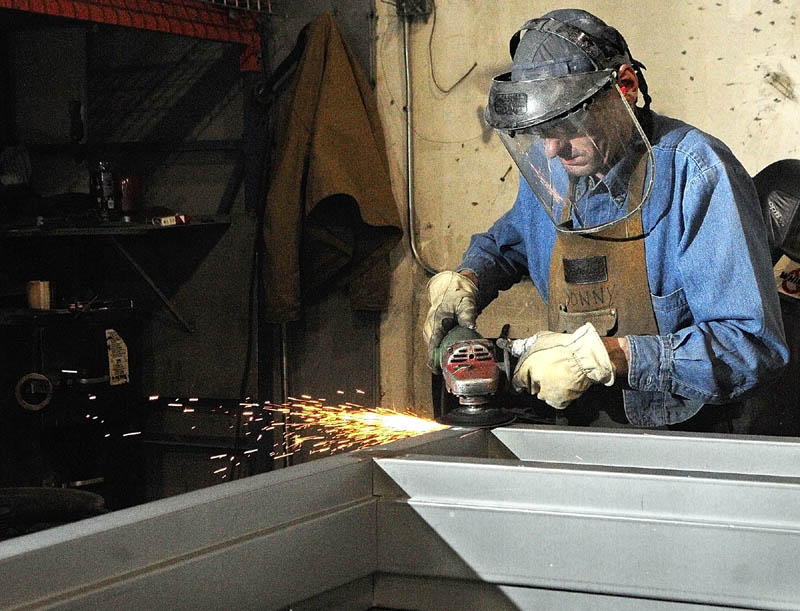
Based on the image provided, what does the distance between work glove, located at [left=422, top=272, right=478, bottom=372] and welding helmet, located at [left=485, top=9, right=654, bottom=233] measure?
373mm

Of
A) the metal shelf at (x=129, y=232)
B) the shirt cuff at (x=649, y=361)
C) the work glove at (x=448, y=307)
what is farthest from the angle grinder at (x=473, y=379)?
the metal shelf at (x=129, y=232)

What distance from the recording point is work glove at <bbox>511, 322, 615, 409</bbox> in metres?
2.12

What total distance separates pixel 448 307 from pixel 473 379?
638 millimetres

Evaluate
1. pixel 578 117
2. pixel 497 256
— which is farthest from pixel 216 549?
pixel 497 256

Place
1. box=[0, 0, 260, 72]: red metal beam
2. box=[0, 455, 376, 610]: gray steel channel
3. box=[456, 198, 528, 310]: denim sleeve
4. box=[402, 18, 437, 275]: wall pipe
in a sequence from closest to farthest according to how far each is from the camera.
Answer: box=[0, 455, 376, 610]: gray steel channel, box=[456, 198, 528, 310]: denim sleeve, box=[0, 0, 260, 72]: red metal beam, box=[402, 18, 437, 275]: wall pipe

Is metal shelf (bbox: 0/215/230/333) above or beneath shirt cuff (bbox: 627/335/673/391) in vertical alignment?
above

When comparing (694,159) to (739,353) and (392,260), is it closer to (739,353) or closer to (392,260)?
(739,353)

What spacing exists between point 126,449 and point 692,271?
2444 millimetres

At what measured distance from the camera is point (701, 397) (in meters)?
2.17

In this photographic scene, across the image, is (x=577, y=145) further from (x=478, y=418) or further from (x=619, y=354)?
(x=478, y=418)

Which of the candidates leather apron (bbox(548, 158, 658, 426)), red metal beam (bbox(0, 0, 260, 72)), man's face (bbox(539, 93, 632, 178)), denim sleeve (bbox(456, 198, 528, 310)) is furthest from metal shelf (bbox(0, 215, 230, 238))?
man's face (bbox(539, 93, 632, 178))

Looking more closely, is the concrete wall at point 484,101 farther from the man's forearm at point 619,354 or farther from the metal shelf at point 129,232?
the man's forearm at point 619,354

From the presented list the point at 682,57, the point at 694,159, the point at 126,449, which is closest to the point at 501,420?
the point at 694,159

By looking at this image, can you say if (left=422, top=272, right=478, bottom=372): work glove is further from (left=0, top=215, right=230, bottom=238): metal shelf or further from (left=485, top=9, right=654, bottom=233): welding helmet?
(left=0, top=215, right=230, bottom=238): metal shelf
